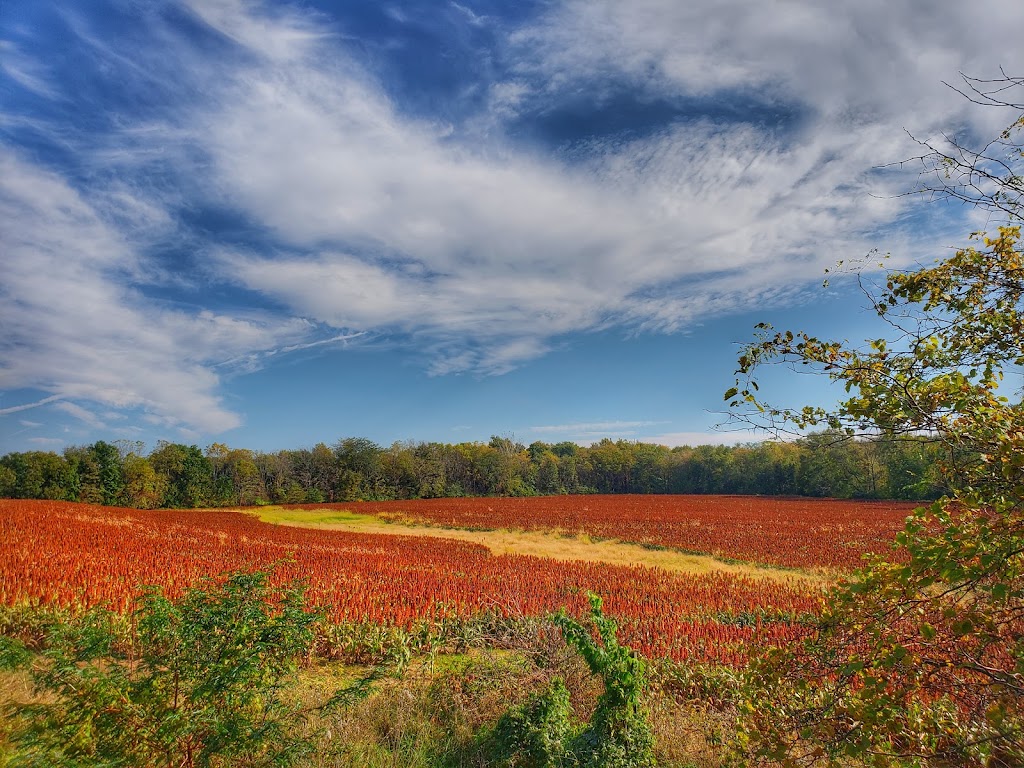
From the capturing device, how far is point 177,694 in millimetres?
4195

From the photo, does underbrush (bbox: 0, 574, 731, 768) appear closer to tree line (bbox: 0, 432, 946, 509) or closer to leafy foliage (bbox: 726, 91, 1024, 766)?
leafy foliage (bbox: 726, 91, 1024, 766)

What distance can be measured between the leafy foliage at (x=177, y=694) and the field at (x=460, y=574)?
161 centimetres

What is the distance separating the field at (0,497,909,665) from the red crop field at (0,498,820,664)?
48mm

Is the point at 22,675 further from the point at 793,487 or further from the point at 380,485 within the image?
the point at 793,487

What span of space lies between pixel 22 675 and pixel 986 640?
9.10 metres

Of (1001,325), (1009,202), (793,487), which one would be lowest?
(793,487)

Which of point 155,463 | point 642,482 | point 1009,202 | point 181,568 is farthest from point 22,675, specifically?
point 642,482

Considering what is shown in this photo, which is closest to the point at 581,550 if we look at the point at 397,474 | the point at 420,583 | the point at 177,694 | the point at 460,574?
the point at 460,574

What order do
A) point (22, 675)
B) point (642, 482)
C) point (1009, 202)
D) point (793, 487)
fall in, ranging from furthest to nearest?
point (642, 482) → point (793, 487) → point (22, 675) → point (1009, 202)

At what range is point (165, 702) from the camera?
13.3 ft

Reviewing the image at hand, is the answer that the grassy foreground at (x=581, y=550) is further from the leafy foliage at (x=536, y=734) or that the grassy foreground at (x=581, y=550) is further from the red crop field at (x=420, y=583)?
the leafy foliage at (x=536, y=734)

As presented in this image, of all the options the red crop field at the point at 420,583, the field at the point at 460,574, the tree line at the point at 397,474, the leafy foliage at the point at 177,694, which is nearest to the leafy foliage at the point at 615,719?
the field at the point at 460,574

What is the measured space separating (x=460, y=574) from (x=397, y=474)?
193 ft

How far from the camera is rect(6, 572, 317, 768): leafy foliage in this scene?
3641mm
